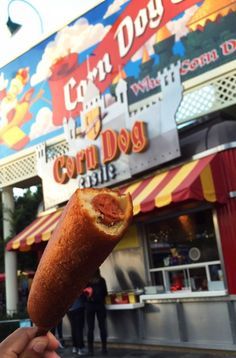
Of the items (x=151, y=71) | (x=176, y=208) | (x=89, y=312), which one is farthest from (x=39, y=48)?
(x=89, y=312)

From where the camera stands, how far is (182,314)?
27.2 ft

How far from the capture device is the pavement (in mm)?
7523

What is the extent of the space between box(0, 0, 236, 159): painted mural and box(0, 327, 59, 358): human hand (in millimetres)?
8319

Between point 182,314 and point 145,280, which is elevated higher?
point 145,280

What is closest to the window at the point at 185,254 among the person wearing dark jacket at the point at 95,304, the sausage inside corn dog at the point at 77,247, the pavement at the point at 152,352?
the pavement at the point at 152,352

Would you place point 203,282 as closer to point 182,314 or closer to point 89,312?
point 182,314

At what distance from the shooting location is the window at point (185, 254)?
8259 millimetres

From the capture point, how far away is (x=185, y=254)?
28.9ft

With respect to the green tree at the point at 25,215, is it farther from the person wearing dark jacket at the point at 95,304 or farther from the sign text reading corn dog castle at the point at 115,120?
the person wearing dark jacket at the point at 95,304

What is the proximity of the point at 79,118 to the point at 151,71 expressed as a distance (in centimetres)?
252

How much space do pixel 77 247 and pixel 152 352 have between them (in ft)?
25.8

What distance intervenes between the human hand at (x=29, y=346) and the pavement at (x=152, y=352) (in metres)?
6.66

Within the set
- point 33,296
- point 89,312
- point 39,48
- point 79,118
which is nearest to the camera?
point 33,296

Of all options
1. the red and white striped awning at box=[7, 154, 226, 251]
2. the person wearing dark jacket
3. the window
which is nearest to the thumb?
the red and white striped awning at box=[7, 154, 226, 251]
